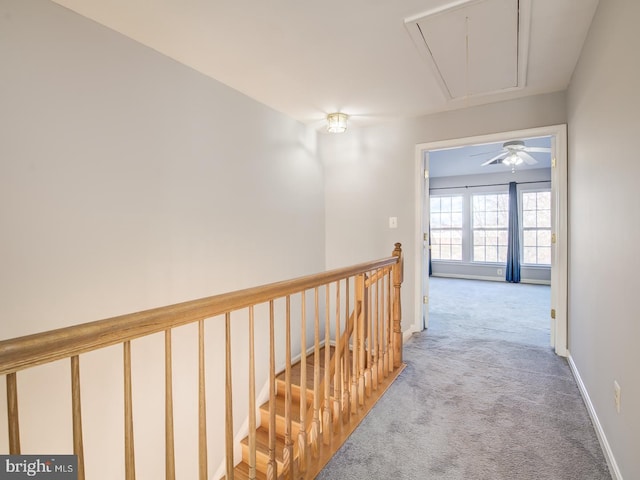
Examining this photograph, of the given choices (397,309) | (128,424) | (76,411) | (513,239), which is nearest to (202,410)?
(128,424)

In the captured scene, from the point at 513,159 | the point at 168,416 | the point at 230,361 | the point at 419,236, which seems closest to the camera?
the point at 168,416

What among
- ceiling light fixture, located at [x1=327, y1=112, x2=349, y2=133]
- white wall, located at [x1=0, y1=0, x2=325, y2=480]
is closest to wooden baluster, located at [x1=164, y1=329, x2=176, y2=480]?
white wall, located at [x1=0, y1=0, x2=325, y2=480]

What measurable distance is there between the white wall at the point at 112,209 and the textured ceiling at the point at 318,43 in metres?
0.18

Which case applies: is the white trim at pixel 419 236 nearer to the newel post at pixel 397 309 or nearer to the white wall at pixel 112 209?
the newel post at pixel 397 309

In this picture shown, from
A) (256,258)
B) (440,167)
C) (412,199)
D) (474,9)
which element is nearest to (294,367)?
(256,258)

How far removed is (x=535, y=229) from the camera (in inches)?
263

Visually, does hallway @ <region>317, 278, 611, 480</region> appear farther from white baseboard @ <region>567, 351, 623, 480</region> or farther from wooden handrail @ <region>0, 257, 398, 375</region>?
wooden handrail @ <region>0, 257, 398, 375</region>

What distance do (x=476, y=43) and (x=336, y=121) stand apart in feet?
4.77

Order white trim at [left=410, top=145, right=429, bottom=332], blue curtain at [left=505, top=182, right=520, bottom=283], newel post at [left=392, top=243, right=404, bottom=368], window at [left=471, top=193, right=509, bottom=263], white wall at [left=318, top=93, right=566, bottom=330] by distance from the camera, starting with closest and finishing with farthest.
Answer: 1. newel post at [left=392, top=243, right=404, bottom=368]
2. white wall at [left=318, top=93, right=566, bottom=330]
3. white trim at [left=410, top=145, right=429, bottom=332]
4. blue curtain at [left=505, top=182, right=520, bottom=283]
5. window at [left=471, top=193, right=509, bottom=263]

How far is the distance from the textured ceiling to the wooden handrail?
5.14 feet

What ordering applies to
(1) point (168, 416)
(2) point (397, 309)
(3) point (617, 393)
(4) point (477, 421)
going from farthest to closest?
(2) point (397, 309)
(4) point (477, 421)
(3) point (617, 393)
(1) point (168, 416)

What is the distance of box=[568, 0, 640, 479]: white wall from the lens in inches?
49.1

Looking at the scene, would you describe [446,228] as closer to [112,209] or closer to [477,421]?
[477,421]

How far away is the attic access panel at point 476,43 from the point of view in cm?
178
